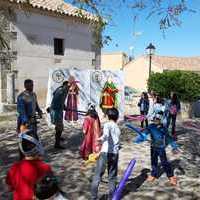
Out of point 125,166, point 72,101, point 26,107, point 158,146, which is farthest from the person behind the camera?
point 72,101

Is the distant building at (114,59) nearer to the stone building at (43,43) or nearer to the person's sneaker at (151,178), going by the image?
the stone building at (43,43)

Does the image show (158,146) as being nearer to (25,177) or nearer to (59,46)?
(25,177)

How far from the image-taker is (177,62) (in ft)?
171

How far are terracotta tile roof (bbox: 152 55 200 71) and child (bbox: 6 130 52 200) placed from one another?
44.1 meters

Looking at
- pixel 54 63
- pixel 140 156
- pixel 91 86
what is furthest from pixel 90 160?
pixel 54 63

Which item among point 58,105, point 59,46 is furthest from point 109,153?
point 59,46

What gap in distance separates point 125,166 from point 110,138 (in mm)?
2948

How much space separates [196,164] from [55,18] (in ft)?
44.9

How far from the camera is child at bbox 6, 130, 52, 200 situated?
463 centimetres

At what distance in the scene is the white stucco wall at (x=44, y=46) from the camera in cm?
2062

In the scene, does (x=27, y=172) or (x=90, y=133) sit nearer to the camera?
(x=27, y=172)

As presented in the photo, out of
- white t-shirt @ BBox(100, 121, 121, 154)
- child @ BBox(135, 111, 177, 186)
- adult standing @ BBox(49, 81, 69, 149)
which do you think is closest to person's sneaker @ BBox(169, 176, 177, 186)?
child @ BBox(135, 111, 177, 186)

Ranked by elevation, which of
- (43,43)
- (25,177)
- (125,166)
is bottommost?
(125,166)

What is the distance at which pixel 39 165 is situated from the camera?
4.71 m
